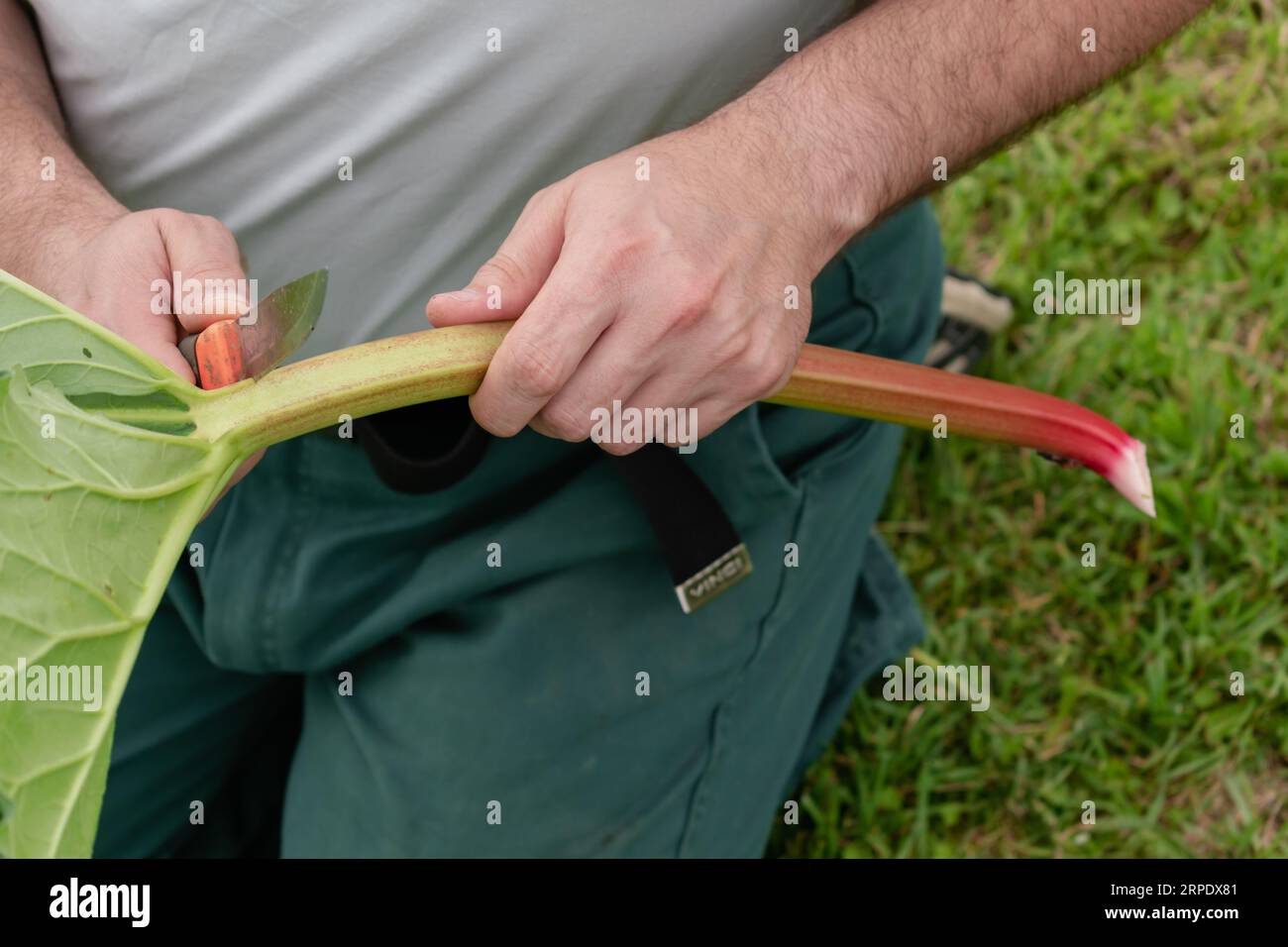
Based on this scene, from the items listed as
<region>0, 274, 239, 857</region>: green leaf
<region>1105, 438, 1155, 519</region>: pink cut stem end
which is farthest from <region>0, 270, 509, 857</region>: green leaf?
<region>1105, 438, 1155, 519</region>: pink cut stem end

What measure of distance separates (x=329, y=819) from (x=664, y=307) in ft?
3.11

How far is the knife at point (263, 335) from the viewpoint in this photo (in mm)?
1023

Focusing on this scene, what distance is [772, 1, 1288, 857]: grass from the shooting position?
6.18 ft

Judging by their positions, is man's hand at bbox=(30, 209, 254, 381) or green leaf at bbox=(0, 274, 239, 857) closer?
green leaf at bbox=(0, 274, 239, 857)

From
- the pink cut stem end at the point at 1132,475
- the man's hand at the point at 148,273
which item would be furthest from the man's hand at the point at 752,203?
the pink cut stem end at the point at 1132,475

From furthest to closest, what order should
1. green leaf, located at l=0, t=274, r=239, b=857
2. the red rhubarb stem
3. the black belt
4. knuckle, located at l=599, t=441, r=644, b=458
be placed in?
the black belt
the red rhubarb stem
knuckle, located at l=599, t=441, r=644, b=458
green leaf, located at l=0, t=274, r=239, b=857

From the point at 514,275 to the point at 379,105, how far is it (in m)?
0.37

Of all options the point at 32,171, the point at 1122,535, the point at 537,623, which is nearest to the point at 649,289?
the point at 537,623

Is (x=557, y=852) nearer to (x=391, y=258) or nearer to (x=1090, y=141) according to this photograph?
(x=391, y=258)

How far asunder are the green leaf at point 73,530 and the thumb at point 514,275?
0.74 feet

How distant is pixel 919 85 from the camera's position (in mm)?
1229

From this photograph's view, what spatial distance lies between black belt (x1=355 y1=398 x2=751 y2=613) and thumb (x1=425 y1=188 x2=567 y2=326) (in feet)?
1.07

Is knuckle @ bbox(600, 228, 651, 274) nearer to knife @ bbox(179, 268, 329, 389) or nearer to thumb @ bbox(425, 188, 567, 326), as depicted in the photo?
thumb @ bbox(425, 188, 567, 326)

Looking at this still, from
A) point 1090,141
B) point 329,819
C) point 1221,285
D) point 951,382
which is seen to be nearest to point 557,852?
point 329,819
